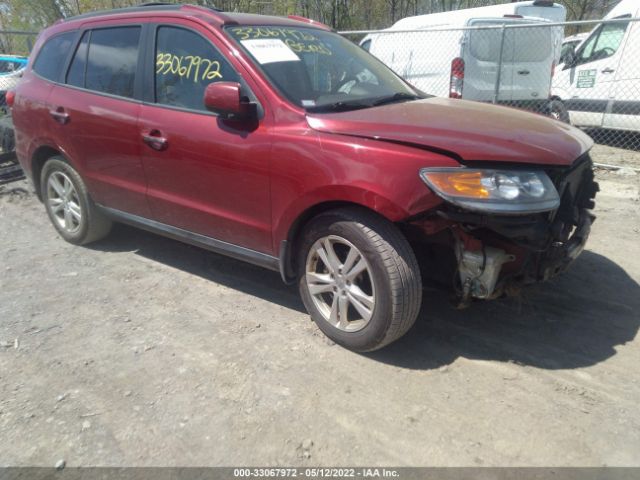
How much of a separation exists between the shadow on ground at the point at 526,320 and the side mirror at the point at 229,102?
1316 millimetres

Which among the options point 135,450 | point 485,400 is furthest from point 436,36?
point 135,450

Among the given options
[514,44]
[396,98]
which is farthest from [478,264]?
[514,44]

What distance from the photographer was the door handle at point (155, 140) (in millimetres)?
3402

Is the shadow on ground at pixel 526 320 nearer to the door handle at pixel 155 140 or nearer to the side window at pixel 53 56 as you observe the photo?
the door handle at pixel 155 140

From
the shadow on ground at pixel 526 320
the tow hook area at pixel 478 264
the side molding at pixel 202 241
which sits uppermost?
the tow hook area at pixel 478 264

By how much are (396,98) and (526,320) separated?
5.41 ft

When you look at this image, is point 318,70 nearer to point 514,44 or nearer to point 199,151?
point 199,151

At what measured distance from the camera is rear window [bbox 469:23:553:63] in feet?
Result: 25.7

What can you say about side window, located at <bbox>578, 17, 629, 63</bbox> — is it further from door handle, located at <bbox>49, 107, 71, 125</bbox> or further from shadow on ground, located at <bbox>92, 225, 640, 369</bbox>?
door handle, located at <bbox>49, 107, 71, 125</bbox>

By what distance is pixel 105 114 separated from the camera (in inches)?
148

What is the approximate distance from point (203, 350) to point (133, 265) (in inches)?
60.4

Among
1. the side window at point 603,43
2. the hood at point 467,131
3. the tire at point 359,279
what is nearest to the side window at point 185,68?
the hood at point 467,131

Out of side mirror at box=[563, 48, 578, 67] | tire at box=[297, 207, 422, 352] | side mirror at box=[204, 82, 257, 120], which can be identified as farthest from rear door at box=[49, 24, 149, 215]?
side mirror at box=[563, 48, 578, 67]

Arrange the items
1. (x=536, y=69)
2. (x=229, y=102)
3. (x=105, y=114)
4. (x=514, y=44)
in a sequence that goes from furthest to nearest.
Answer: (x=536, y=69) < (x=514, y=44) < (x=105, y=114) < (x=229, y=102)
